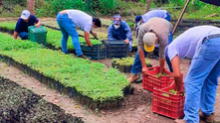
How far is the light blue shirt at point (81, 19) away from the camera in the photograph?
28.6 ft

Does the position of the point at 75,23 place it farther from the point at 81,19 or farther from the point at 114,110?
the point at 114,110

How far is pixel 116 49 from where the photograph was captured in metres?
9.71

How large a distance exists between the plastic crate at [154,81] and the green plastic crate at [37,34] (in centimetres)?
467

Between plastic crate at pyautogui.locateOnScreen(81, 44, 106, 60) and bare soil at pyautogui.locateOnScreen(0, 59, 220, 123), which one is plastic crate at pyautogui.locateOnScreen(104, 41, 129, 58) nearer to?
plastic crate at pyautogui.locateOnScreen(81, 44, 106, 60)

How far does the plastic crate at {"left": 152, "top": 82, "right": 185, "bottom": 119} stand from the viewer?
17.7 ft

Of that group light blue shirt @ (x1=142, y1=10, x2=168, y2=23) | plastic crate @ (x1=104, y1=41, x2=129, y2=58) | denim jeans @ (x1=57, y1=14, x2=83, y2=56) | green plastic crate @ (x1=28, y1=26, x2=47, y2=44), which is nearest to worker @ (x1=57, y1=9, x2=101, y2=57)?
denim jeans @ (x1=57, y1=14, x2=83, y2=56)

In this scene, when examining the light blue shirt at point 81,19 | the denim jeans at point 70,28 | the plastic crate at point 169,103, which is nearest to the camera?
the plastic crate at point 169,103

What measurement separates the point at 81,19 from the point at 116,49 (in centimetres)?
131

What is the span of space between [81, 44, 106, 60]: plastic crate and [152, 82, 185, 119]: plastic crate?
13.0ft

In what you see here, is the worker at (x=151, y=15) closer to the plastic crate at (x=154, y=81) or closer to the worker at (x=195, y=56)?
the plastic crate at (x=154, y=81)

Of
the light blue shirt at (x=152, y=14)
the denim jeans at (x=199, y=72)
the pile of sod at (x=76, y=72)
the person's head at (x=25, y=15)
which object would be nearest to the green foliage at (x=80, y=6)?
the person's head at (x=25, y=15)

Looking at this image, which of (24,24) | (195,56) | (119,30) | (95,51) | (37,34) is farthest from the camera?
(24,24)

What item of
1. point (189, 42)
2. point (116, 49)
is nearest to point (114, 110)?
point (189, 42)

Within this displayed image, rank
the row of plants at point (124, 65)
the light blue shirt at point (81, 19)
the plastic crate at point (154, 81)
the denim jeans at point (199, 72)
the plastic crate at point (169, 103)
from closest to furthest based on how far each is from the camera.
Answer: the denim jeans at point (199, 72) < the plastic crate at point (169, 103) < the plastic crate at point (154, 81) < the row of plants at point (124, 65) < the light blue shirt at point (81, 19)
